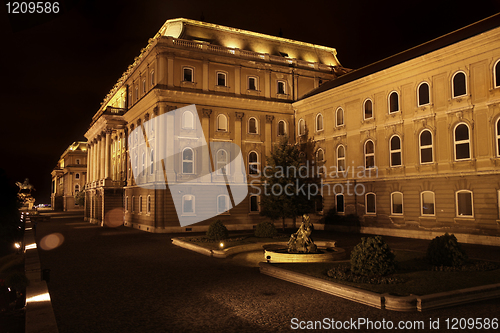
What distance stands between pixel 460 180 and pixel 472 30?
11062 mm

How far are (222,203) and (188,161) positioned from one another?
5271mm

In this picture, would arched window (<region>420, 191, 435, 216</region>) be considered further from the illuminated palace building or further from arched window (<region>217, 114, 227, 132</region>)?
arched window (<region>217, 114, 227, 132</region>)

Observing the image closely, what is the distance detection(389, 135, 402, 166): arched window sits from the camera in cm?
3094

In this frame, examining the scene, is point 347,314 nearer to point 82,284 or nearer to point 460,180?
point 82,284

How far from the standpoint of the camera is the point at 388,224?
103 feet

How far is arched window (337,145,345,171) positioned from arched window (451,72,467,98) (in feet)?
36.5

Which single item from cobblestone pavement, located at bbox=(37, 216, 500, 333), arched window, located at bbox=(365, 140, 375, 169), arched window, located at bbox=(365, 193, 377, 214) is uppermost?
arched window, located at bbox=(365, 140, 375, 169)

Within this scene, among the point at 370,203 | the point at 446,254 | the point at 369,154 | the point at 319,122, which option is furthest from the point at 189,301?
the point at 319,122

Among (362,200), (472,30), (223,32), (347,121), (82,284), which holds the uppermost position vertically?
(223,32)

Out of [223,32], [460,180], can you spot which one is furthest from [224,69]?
[460,180]

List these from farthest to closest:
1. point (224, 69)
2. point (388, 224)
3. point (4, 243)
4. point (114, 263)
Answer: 1. point (224, 69)
2. point (388, 224)
3. point (4, 243)
4. point (114, 263)

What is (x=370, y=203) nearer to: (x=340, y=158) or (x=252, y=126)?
(x=340, y=158)

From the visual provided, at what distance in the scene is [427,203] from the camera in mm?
28516

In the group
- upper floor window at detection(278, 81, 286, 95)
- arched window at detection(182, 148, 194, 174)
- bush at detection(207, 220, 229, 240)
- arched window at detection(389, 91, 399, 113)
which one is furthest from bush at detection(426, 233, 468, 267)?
upper floor window at detection(278, 81, 286, 95)
